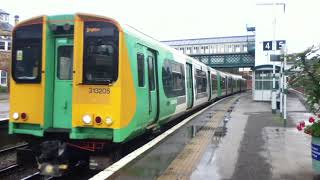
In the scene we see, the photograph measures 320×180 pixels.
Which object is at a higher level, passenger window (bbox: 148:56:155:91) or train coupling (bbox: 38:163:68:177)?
passenger window (bbox: 148:56:155:91)

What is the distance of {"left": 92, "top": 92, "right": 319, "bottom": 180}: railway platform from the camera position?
730cm

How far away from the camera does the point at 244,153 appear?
9.33 meters

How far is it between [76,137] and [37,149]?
3.25ft

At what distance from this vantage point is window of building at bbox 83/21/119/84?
27.5 feet

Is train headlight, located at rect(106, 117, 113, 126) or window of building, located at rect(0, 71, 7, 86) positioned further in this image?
window of building, located at rect(0, 71, 7, 86)

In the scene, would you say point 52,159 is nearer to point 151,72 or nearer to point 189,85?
point 151,72

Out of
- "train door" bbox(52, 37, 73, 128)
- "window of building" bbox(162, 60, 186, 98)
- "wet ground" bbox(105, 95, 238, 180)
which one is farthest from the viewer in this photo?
"window of building" bbox(162, 60, 186, 98)

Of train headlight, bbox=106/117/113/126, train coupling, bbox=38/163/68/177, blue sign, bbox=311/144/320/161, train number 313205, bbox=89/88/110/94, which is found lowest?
train coupling, bbox=38/163/68/177

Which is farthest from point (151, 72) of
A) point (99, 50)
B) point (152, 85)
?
point (99, 50)

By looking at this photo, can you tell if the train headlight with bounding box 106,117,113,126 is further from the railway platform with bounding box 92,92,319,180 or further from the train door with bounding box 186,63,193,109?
the train door with bounding box 186,63,193,109

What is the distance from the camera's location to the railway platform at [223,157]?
7297 mm

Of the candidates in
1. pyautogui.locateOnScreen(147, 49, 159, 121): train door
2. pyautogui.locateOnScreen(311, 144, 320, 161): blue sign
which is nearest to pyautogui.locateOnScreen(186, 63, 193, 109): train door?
pyautogui.locateOnScreen(147, 49, 159, 121): train door

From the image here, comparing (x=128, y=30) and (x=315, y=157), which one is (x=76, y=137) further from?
(x=315, y=157)

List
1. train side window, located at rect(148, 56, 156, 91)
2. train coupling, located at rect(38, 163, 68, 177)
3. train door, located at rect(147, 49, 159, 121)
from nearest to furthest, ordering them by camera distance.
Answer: train coupling, located at rect(38, 163, 68, 177), train door, located at rect(147, 49, 159, 121), train side window, located at rect(148, 56, 156, 91)
